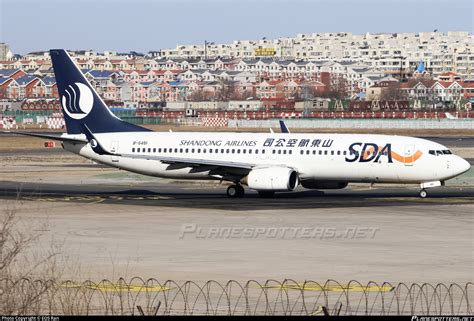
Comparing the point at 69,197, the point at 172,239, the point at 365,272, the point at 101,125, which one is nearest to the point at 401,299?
the point at 365,272

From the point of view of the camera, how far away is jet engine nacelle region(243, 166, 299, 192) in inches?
2373

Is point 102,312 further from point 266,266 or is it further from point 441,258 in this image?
point 441,258

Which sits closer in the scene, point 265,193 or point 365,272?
point 365,272

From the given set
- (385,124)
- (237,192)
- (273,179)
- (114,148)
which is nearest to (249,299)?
(273,179)

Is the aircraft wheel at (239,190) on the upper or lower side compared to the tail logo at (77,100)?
lower

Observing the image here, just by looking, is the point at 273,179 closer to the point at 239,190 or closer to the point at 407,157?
the point at 239,190

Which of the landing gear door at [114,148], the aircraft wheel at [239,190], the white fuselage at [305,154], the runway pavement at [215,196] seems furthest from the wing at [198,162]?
the landing gear door at [114,148]

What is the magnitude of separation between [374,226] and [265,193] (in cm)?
1540

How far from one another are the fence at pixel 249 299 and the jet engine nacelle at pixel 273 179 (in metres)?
26.4

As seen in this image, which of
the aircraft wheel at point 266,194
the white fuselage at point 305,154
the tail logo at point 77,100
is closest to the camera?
the white fuselage at point 305,154

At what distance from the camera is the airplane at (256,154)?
60.8 meters

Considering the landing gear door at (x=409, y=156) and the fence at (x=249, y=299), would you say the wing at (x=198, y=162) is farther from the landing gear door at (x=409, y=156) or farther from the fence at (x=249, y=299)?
the fence at (x=249, y=299)

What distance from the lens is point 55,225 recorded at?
48.6 m

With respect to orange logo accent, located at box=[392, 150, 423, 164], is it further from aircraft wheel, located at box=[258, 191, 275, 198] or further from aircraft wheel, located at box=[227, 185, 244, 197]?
aircraft wheel, located at box=[227, 185, 244, 197]
